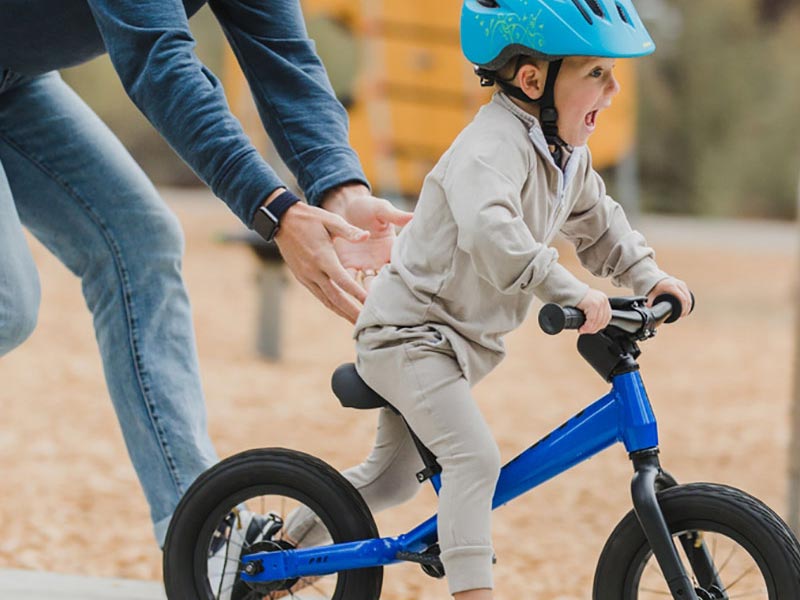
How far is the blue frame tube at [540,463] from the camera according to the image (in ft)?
7.92

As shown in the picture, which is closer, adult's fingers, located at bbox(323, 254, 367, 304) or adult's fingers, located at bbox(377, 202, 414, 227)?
adult's fingers, located at bbox(323, 254, 367, 304)

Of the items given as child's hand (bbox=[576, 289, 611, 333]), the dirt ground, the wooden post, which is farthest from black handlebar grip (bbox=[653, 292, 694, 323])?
the wooden post

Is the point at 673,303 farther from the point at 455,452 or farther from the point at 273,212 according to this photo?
the point at 273,212

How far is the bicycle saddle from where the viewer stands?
257 centimetres

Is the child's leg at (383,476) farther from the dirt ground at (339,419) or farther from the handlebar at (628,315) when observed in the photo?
the dirt ground at (339,419)

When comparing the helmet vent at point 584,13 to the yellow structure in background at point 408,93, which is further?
the yellow structure in background at point 408,93

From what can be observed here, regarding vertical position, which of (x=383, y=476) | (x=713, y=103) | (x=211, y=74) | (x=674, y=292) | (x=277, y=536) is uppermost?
(x=211, y=74)

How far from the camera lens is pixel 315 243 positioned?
7.99ft

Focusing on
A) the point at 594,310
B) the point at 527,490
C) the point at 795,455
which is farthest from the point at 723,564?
the point at 795,455

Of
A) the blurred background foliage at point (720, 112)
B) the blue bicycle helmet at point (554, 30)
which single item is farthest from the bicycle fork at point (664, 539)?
the blurred background foliage at point (720, 112)

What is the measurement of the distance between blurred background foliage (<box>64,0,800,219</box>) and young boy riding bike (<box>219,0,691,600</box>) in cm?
1750

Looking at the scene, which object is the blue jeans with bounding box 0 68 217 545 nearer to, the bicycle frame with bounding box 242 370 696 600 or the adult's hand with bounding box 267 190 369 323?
the bicycle frame with bounding box 242 370 696 600

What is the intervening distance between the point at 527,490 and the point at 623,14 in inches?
35.2

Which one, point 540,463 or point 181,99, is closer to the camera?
point 181,99
